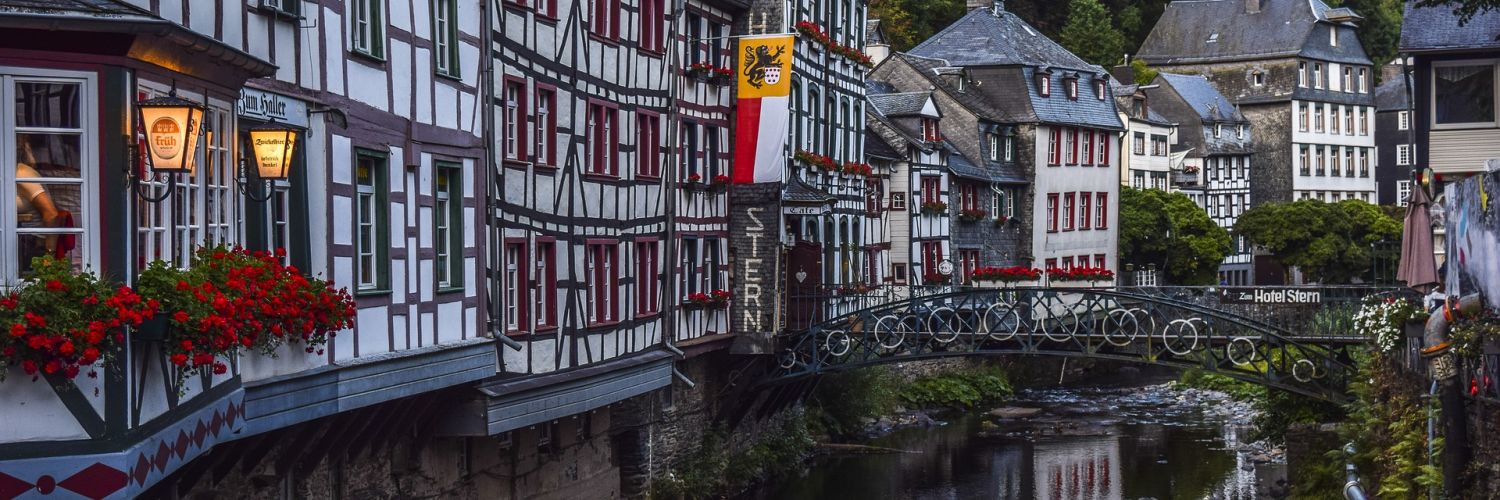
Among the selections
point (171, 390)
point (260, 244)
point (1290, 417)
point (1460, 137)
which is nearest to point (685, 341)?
point (1290, 417)

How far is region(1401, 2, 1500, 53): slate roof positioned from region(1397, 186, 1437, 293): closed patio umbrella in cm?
624

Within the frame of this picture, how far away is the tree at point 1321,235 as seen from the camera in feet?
244

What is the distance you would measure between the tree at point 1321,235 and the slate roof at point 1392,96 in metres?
16.5

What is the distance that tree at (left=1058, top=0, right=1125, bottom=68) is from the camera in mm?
88438

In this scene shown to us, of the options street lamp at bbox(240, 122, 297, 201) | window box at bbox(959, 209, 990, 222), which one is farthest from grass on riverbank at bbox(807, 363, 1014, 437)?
street lamp at bbox(240, 122, 297, 201)

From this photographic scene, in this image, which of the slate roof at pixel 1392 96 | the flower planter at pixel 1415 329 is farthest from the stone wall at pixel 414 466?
the slate roof at pixel 1392 96

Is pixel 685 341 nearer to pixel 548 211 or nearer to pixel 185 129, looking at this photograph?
pixel 548 211

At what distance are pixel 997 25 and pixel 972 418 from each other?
19083mm

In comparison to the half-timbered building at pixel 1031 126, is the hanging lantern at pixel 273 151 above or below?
below

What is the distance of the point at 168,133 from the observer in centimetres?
1172

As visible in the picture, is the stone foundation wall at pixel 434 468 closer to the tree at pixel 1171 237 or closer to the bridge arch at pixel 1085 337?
the bridge arch at pixel 1085 337

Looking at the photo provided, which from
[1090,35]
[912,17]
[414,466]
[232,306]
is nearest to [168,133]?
[232,306]

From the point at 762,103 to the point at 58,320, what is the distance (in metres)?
20.9

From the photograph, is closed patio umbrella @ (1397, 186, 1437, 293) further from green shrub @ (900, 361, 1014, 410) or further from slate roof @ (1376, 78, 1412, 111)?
slate roof @ (1376, 78, 1412, 111)
